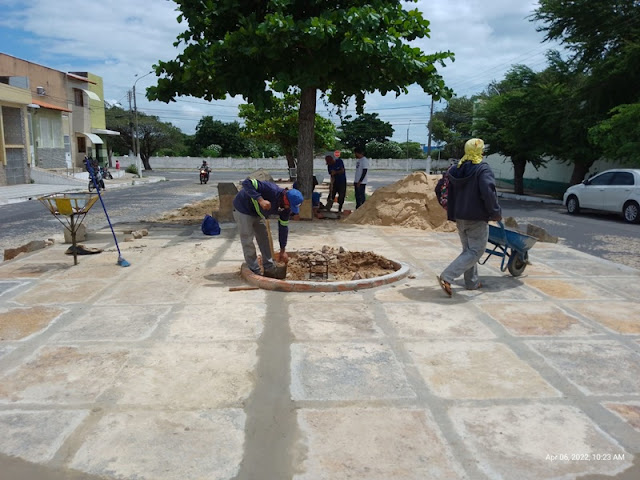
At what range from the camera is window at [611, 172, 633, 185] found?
14945mm

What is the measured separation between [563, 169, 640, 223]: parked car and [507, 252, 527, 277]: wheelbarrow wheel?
958 centimetres

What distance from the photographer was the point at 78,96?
40219 mm

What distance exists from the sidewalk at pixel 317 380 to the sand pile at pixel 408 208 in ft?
16.0

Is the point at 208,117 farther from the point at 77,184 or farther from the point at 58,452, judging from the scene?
the point at 58,452

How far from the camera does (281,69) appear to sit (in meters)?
12.0

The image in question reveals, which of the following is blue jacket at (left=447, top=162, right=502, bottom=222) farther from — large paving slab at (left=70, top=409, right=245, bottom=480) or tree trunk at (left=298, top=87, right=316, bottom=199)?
tree trunk at (left=298, top=87, right=316, bottom=199)

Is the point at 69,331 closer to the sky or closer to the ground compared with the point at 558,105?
closer to the ground

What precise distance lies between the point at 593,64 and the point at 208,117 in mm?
57708

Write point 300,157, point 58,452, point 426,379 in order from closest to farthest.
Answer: point 58,452 < point 426,379 < point 300,157

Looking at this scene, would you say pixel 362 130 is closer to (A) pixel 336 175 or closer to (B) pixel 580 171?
(B) pixel 580 171

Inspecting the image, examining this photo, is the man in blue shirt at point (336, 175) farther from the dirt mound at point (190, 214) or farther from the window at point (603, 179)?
the window at point (603, 179)

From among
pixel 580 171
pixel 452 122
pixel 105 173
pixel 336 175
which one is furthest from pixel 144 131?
pixel 336 175

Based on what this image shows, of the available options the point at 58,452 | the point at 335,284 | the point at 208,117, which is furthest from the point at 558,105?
the point at 208,117

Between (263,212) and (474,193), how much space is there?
2392 mm
